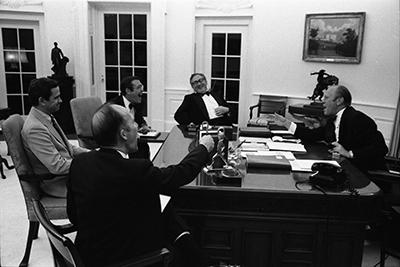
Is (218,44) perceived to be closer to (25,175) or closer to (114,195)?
(25,175)

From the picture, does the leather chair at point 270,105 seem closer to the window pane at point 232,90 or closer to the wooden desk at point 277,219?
the window pane at point 232,90

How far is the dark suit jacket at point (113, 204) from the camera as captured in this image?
162 cm

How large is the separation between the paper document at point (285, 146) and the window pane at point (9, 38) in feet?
18.5

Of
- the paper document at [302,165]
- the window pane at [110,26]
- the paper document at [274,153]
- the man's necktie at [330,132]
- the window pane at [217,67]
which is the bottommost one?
the paper document at [302,165]

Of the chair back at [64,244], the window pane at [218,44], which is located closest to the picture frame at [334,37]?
the window pane at [218,44]

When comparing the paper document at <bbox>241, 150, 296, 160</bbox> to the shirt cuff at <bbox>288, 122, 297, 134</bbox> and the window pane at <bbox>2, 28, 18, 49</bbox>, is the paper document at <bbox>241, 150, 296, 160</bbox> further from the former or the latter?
the window pane at <bbox>2, 28, 18, 49</bbox>

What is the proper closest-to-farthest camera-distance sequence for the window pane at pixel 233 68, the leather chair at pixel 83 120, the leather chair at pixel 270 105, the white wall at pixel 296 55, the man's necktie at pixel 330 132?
the man's necktie at pixel 330 132 → the leather chair at pixel 83 120 → the white wall at pixel 296 55 → the leather chair at pixel 270 105 → the window pane at pixel 233 68

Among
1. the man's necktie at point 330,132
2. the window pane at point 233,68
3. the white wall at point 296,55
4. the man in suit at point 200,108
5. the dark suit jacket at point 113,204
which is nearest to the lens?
the dark suit jacket at point 113,204

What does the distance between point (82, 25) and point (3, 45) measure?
4.79ft

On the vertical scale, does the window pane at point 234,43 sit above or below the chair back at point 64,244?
above

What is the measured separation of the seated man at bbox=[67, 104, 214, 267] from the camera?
64.0 inches

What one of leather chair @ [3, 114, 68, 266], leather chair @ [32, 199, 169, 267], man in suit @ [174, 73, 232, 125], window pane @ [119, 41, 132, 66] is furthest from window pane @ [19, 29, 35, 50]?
leather chair @ [32, 199, 169, 267]

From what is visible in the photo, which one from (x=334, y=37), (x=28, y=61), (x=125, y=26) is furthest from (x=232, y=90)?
(x=28, y=61)

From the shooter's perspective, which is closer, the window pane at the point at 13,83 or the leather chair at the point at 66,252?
the leather chair at the point at 66,252
